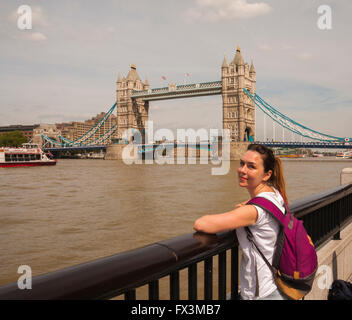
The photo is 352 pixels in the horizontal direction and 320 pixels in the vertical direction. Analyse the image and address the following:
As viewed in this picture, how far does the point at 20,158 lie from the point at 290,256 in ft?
121

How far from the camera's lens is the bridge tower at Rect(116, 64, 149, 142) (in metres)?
71.1

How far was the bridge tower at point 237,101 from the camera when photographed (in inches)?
2293

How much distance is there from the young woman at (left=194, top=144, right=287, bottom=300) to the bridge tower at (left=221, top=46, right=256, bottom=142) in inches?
2215

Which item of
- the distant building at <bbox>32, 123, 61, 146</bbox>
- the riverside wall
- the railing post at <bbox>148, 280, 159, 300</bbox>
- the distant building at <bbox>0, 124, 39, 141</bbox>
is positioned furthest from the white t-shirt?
the distant building at <bbox>0, 124, 39, 141</bbox>

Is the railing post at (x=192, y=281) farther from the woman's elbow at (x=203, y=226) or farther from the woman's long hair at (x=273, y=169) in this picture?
the woman's long hair at (x=273, y=169)

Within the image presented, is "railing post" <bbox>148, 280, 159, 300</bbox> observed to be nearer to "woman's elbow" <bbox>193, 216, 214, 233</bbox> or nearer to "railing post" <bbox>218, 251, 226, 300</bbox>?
"woman's elbow" <bbox>193, 216, 214, 233</bbox>

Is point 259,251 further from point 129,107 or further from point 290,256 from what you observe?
point 129,107

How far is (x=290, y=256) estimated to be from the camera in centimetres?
148

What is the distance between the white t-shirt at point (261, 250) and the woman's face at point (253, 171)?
0.11 m
